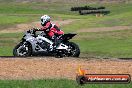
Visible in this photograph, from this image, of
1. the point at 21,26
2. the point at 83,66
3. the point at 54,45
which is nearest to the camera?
the point at 83,66

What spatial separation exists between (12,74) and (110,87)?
15.1 feet

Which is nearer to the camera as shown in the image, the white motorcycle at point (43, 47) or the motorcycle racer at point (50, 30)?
the white motorcycle at point (43, 47)

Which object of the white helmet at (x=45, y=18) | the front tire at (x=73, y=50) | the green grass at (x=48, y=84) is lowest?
the front tire at (x=73, y=50)

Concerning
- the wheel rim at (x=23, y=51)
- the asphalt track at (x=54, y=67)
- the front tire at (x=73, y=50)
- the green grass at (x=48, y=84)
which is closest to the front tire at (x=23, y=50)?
the wheel rim at (x=23, y=51)

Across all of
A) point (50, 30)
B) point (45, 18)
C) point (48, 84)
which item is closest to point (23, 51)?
point (50, 30)

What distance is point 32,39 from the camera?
67.7 feet

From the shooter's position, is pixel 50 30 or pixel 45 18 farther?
pixel 50 30

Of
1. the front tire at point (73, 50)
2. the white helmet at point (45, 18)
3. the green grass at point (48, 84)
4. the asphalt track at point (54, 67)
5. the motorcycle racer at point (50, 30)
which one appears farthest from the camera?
the motorcycle racer at point (50, 30)

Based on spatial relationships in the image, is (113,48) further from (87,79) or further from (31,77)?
(87,79)

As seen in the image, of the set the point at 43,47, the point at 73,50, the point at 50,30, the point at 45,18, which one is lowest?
the point at 73,50

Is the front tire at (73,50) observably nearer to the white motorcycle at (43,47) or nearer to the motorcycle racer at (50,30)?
the white motorcycle at (43,47)

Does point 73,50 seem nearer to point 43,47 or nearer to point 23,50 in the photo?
point 43,47

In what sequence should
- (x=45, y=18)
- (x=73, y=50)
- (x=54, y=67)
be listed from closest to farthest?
(x=54, y=67) → (x=73, y=50) → (x=45, y=18)

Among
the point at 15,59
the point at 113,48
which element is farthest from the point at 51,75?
the point at 113,48
